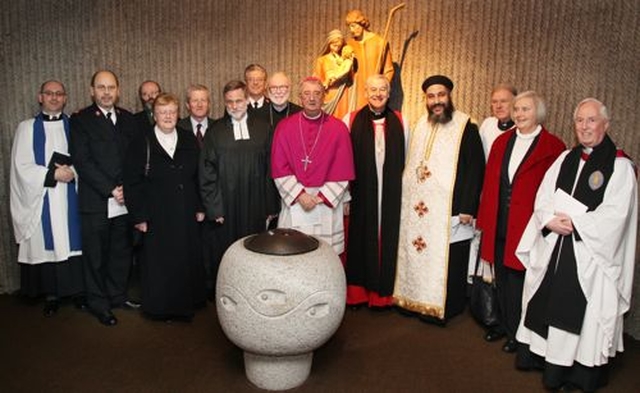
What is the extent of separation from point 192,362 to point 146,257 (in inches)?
39.1

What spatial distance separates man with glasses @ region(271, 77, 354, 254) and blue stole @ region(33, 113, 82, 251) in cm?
158

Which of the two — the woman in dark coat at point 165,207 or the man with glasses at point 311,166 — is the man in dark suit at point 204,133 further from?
the man with glasses at point 311,166

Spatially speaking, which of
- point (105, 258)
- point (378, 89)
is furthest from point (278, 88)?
point (105, 258)

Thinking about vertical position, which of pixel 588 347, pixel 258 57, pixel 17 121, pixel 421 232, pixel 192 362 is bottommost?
pixel 192 362

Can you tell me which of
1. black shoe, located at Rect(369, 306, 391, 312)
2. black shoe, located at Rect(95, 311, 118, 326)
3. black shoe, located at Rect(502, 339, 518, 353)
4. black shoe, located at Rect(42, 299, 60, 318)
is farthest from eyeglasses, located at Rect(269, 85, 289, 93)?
black shoe, located at Rect(502, 339, 518, 353)

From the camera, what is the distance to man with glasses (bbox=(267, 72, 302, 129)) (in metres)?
4.63

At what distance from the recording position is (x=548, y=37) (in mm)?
4816

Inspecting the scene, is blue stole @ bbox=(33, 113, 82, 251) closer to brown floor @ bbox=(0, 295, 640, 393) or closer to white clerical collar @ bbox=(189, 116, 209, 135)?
brown floor @ bbox=(0, 295, 640, 393)

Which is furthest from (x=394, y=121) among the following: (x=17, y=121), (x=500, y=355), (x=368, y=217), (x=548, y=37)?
(x=17, y=121)

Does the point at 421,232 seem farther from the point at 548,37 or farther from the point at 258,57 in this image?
the point at 258,57

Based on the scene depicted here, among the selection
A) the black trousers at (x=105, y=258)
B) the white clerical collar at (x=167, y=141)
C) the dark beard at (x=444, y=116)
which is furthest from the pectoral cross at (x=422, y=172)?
the black trousers at (x=105, y=258)

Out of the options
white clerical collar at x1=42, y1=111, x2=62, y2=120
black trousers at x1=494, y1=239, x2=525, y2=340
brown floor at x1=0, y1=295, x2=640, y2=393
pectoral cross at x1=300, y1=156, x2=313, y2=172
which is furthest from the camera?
white clerical collar at x1=42, y1=111, x2=62, y2=120

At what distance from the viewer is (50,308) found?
181 inches

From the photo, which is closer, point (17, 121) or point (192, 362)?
point (192, 362)
